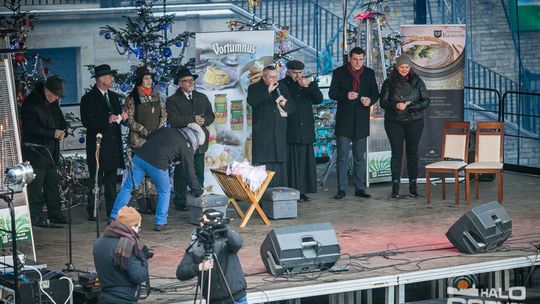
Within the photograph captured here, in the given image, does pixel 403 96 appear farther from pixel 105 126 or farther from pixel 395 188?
pixel 105 126

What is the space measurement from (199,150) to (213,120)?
0.35 m

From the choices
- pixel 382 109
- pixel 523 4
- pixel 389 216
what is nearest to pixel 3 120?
pixel 389 216

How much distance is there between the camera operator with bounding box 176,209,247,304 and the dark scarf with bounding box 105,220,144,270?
391mm

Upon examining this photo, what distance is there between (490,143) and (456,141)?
1.23 feet

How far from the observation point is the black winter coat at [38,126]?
13883 millimetres

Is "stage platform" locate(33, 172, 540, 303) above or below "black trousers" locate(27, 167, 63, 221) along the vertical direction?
below

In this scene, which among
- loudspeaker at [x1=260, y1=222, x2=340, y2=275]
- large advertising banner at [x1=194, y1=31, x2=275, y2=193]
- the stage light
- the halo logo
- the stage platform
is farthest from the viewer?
large advertising banner at [x1=194, y1=31, x2=275, y2=193]

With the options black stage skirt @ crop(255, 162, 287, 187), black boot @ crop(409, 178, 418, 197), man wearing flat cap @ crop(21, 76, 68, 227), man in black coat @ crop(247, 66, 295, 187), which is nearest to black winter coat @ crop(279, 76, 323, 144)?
man in black coat @ crop(247, 66, 295, 187)

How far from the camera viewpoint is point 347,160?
50.8 ft

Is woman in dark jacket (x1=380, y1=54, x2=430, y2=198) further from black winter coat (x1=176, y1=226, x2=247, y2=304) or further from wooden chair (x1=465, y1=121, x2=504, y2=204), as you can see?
black winter coat (x1=176, y1=226, x2=247, y2=304)

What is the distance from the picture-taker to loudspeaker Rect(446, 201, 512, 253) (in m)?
12.5

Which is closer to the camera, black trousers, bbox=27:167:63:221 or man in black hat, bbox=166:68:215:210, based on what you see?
black trousers, bbox=27:167:63:221

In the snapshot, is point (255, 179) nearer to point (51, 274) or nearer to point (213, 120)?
point (213, 120)

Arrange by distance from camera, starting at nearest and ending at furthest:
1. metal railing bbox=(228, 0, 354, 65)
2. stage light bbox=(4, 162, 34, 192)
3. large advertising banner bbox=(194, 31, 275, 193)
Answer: stage light bbox=(4, 162, 34, 192)
large advertising banner bbox=(194, 31, 275, 193)
metal railing bbox=(228, 0, 354, 65)
